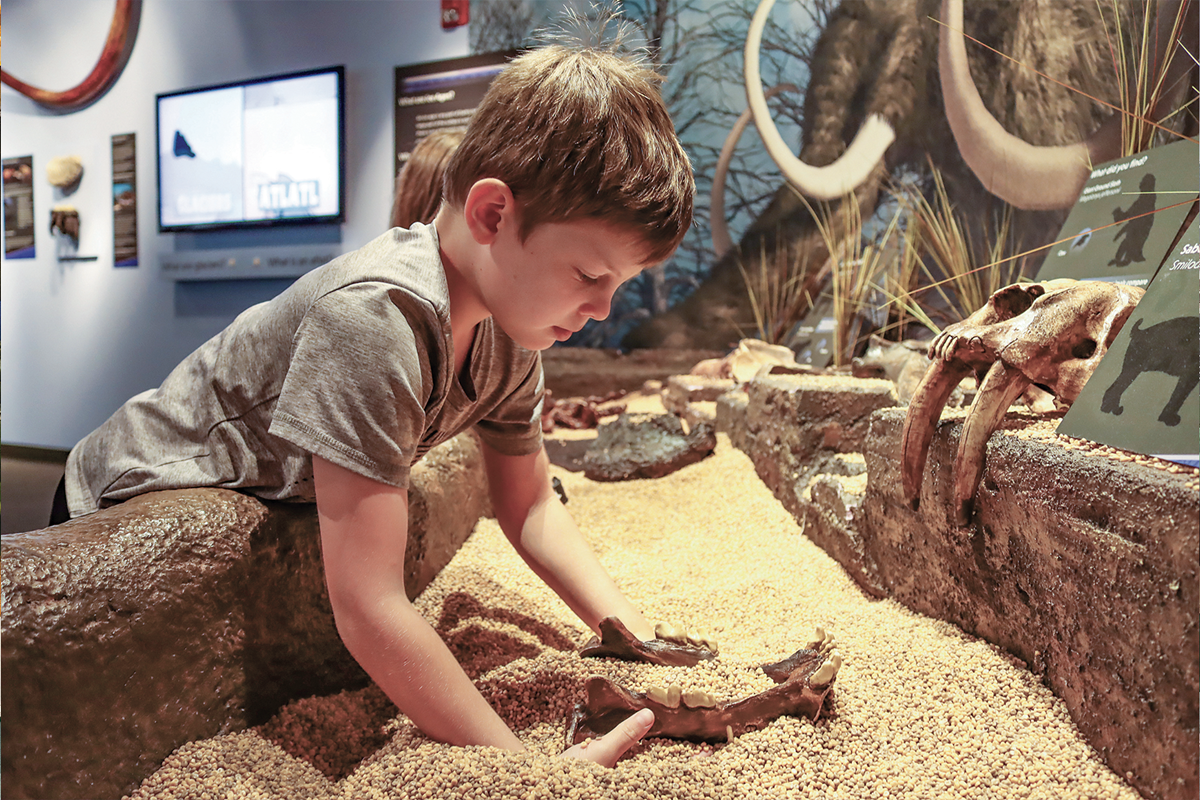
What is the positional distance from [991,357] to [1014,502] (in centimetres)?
30

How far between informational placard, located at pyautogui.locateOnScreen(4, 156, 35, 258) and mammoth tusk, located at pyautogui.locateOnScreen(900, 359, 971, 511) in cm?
403

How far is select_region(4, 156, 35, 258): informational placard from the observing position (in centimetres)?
324

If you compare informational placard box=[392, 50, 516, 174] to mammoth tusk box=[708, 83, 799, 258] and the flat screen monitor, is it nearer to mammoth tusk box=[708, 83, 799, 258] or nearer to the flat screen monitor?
the flat screen monitor

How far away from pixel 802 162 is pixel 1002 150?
47.4 inches

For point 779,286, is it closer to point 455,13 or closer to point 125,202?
point 455,13

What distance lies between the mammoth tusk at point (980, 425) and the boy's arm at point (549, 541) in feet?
2.08

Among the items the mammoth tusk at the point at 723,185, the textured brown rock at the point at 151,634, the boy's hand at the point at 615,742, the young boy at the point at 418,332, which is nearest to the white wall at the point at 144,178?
the mammoth tusk at the point at 723,185

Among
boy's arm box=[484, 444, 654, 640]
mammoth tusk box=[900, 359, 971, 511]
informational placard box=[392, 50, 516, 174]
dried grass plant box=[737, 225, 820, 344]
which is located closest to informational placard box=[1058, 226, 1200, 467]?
mammoth tusk box=[900, 359, 971, 511]

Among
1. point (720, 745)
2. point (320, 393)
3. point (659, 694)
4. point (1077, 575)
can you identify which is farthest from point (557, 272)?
point (1077, 575)

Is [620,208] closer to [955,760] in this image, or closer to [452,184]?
[452,184]

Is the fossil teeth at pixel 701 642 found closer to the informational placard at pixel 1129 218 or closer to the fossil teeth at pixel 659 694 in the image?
the fossil teeth at pixel 659 694

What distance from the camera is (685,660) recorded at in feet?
3.69

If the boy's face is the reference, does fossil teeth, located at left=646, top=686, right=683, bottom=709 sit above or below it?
below

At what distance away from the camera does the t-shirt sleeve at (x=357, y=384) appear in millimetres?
875
